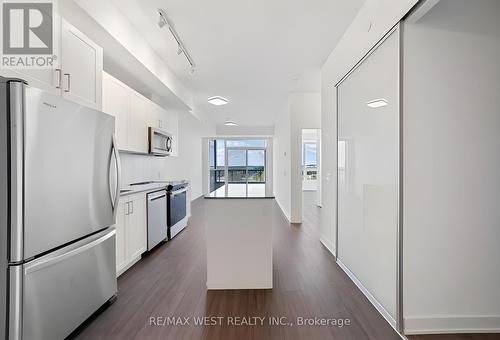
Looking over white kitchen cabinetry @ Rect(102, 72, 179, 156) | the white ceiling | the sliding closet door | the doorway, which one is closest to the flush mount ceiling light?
the white ceiling

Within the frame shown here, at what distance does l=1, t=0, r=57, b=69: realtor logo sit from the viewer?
1674 mm

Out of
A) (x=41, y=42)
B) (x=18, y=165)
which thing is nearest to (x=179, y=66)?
(x=41, y=42)

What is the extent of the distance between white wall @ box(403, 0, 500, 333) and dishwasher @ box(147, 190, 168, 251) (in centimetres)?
306

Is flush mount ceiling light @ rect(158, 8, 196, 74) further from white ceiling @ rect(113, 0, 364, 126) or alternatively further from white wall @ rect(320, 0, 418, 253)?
white wall @ rect(320, 0, 418, 253)

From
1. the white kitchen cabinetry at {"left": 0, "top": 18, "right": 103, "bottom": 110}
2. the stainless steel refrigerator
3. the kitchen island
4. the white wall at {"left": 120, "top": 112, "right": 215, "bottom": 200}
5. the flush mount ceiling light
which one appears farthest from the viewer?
the white wall at {"left": 120, "top": 112, "right": 215, "bottom": 200}

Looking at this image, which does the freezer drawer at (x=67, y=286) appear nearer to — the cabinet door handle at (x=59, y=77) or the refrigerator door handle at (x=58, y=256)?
the refrigerator door handle at (x=58, y=256)

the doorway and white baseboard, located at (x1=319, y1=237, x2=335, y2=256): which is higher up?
the doorway

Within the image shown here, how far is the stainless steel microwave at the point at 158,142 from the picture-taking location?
420cm

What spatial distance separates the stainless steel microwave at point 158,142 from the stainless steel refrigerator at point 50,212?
2007 millimetres

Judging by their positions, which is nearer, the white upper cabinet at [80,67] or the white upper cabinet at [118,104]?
the white upper cabinet at [80,67]

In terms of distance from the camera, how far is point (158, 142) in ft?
14.8

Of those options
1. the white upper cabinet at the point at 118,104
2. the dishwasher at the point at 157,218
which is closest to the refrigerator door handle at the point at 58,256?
the dishwasher at the point at 157,218

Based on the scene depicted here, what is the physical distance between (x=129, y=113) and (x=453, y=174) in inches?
144

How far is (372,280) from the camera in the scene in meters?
2.36
